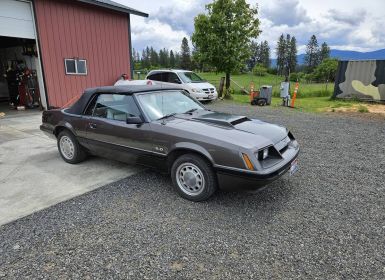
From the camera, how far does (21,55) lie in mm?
12078

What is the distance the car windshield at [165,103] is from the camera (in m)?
3.98

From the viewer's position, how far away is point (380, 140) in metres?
6.64

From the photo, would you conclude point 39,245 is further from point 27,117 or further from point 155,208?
point 27,117

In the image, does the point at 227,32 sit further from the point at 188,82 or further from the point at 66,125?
the point at 66,125

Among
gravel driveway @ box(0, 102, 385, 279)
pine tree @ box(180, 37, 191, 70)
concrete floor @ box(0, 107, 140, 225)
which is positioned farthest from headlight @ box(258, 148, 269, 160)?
pine tree @ box(180, 37, 191, 70)

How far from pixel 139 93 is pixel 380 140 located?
599cm

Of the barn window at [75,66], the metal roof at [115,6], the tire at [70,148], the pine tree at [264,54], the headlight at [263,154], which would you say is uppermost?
the pine tree at [264,54]

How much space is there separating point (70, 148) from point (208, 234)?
327 cm

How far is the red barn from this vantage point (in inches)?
390

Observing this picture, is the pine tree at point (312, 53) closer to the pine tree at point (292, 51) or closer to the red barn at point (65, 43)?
the pine tree at point (292, 51)

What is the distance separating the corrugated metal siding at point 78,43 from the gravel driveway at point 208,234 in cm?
856

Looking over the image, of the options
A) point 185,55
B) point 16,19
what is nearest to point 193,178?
point 16,19

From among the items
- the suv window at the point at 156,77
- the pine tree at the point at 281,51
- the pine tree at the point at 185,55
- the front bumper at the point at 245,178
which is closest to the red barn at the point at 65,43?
the suv window at the point at 156,77

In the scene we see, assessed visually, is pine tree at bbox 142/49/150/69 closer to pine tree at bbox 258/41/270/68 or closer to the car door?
pine tree at bbox 258/41/270/68
